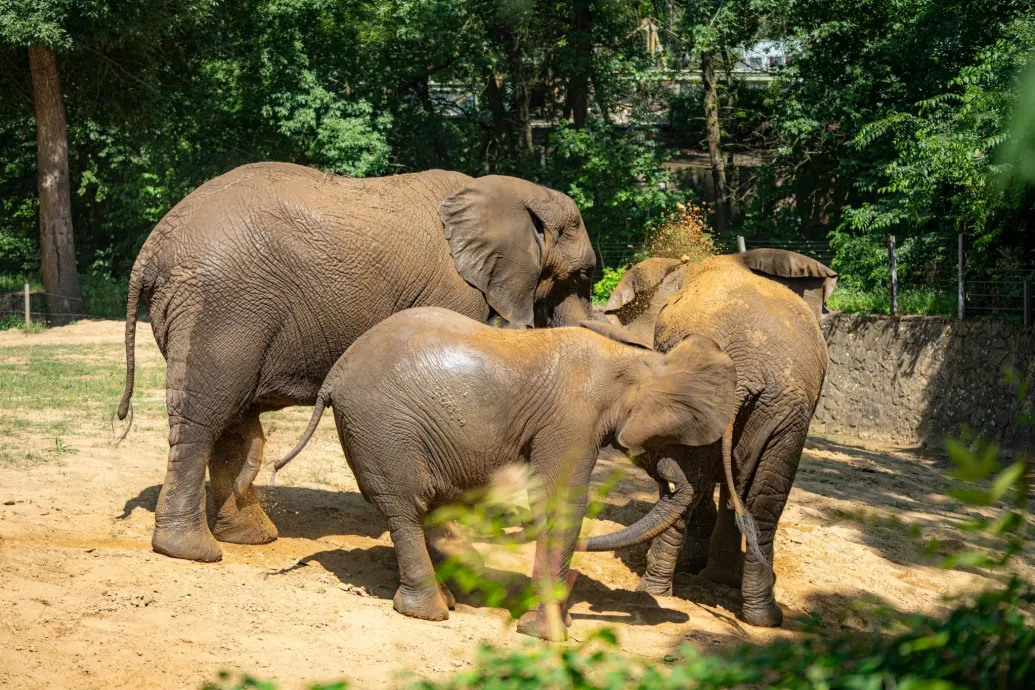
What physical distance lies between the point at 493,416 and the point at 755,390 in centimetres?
173

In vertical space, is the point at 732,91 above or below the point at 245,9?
below

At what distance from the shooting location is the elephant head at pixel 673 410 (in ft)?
22.1

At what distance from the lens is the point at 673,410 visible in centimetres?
673

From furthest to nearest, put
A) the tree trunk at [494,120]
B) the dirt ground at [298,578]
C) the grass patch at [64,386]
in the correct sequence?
the tree trunk at [494,120]
the grass patch at [64,386]
the dirt ground at [298,578]

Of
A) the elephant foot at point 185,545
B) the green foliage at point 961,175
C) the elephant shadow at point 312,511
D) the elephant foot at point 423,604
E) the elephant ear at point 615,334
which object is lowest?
the elephant shadow at point 312,511

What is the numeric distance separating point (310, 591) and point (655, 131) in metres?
21.8

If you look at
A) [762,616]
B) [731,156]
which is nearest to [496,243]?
[762,616]

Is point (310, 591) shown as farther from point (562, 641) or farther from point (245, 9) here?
point (245, 9)

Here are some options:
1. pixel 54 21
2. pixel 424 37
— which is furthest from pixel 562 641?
pixel 424 37

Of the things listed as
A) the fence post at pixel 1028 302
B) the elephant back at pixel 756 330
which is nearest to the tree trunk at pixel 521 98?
the fence post at pixel 1028 302

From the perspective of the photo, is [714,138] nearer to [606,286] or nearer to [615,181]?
[615,181]

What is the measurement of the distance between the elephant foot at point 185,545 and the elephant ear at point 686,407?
3.00 meters

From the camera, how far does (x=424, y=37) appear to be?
89.3 feet

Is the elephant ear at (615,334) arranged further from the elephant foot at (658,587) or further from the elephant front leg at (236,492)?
the elephant front leg at (236,492)
